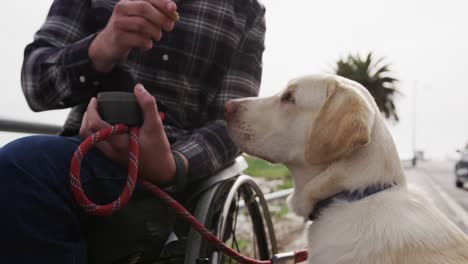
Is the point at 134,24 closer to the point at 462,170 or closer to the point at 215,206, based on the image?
the point at 215,206

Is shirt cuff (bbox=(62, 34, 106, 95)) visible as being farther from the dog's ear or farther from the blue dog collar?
the blue dog collar

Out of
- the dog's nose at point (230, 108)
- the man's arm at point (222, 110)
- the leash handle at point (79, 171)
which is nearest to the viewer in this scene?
the leash handle at point (79, 171)

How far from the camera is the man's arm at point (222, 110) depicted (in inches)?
64.6

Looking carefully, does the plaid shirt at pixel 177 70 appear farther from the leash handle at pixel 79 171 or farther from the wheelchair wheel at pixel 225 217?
the leash handle at pixel 79 171

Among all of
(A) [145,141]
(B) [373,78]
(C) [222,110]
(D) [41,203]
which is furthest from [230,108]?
(B) [373,78]

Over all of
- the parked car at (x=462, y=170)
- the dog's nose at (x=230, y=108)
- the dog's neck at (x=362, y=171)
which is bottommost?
the parked car at (x=462, y=170)

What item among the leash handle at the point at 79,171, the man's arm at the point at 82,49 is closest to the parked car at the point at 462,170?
the man's arm at the point at 82,49

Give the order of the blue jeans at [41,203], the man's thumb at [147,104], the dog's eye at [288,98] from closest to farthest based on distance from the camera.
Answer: the blue jeans at [41,203] < the man's thumb at [147,104] < the dog's eye at [288,98]

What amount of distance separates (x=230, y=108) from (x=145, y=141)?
653mm

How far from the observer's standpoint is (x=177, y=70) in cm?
178

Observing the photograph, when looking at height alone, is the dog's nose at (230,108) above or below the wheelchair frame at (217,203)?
above

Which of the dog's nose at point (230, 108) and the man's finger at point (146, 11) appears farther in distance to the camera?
the dog's nose at point (230, 108)

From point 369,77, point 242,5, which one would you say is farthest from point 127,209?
point 369,77

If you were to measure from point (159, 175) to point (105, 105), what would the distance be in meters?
0.28
